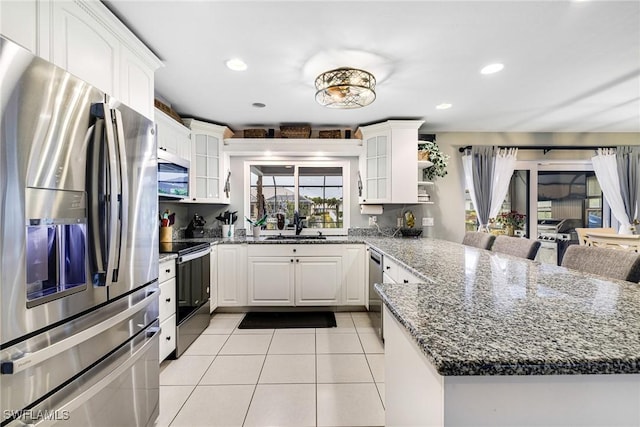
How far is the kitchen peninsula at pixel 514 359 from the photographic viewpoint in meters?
0.59

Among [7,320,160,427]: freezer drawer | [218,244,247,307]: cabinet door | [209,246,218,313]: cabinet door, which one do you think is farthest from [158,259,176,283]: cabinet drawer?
[218,244,247,307]: cabinet door

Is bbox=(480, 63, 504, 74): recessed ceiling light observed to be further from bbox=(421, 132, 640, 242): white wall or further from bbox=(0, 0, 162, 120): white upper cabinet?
bbox=(0, 0, 162, 120): white upper cabinet

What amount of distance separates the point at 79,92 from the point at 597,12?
2797 mm

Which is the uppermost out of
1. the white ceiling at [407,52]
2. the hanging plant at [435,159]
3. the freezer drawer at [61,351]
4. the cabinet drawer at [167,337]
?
the white ceiling at [407,52]

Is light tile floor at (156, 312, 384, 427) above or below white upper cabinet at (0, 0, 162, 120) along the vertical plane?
below

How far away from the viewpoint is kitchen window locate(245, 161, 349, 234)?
13.2 ft

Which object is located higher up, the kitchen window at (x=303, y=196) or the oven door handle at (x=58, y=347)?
the kitchen window at (x=303, y=196)

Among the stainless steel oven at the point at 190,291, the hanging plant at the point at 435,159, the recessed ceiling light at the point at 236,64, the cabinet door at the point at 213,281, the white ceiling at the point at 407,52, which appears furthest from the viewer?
the hanging plant at the point at 435,159

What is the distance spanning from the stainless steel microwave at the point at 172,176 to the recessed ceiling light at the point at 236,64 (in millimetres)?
1000

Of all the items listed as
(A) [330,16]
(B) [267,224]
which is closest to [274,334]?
(B) [267,224]

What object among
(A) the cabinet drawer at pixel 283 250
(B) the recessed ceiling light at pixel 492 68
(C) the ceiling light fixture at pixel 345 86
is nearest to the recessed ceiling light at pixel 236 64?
(C) the ceiling light fixture at pixel 345 86

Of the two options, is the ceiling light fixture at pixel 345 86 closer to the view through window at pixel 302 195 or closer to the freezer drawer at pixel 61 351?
the view through window at pixel 302 195

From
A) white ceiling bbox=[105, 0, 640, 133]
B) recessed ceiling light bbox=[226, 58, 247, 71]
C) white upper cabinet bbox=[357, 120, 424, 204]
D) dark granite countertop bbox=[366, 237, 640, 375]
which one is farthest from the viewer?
white upper cabinet bbox=[357, 120, 424, 204]

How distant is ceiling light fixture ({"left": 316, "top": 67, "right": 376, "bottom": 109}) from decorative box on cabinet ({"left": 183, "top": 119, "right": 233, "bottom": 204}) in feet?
6.03
